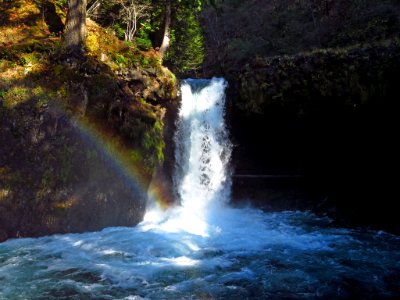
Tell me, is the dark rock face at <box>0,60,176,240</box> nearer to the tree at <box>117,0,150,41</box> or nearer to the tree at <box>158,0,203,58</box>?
the tree at <box>117,0,150,41</box>

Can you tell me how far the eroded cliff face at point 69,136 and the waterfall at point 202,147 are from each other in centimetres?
283

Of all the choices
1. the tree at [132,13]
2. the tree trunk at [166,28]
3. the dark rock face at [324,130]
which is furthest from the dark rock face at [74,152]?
the tree trunk at [166,28]

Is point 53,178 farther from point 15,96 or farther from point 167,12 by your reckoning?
point 167,12

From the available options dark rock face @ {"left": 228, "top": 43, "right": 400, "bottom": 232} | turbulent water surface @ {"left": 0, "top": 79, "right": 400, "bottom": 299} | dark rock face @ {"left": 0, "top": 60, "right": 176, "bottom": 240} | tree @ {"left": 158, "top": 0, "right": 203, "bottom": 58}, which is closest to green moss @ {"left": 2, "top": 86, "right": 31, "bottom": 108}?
dark rock face @ {"left": 0, "top": 60, "right": 176, "bottom": 240}

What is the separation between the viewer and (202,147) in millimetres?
15742

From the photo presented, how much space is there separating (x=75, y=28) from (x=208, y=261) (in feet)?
27.5

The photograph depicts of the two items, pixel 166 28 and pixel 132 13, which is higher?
pixel 132 13

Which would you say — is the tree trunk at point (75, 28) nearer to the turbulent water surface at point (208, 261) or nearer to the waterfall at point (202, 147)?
the waterfall at point (202, 147)

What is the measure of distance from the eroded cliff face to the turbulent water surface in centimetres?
71

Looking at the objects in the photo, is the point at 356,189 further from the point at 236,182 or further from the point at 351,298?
the point at 351,298

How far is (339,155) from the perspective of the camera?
1470 centimetres

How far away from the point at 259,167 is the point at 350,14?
12897 mm

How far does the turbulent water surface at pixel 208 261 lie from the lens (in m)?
7.05

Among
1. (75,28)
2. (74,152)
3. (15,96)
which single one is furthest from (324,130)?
(15,96)
